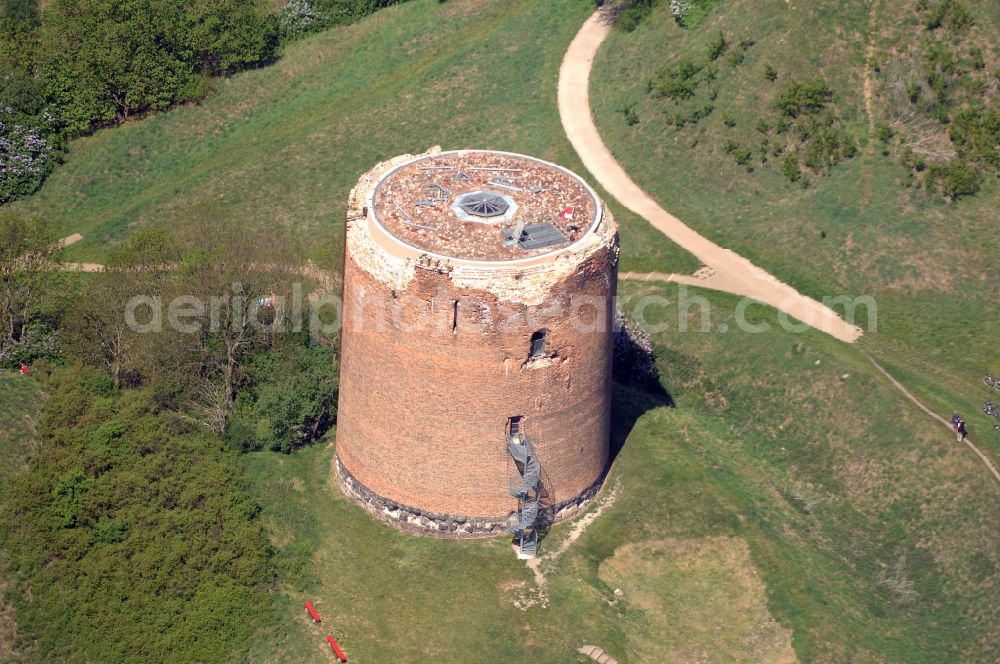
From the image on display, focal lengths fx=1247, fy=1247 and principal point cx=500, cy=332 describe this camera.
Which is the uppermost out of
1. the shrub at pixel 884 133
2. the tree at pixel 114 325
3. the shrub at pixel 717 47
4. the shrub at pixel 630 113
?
the shrub at pixel 717 47

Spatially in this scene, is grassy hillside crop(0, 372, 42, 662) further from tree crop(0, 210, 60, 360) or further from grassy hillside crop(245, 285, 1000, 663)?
grassy hillside crop(245, 285, 1000, 663)

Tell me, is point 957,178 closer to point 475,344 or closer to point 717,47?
point 717,47

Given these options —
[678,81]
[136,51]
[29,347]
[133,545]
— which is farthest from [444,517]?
[136,51]

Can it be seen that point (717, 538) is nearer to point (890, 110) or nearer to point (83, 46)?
point (890, 110)

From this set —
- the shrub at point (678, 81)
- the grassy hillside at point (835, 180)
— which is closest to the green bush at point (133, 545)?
the grassy hillside at point (835, 180)

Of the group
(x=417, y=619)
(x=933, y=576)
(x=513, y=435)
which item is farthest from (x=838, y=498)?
(x=417, y=619)

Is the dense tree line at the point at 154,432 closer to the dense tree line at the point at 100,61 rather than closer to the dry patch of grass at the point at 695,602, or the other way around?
the dry patch of grass at the point at 695,602
